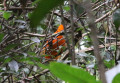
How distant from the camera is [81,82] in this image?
14.4 inches

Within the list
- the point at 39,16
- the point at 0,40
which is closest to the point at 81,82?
the point at 39,16

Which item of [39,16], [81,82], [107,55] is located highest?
[39,16]

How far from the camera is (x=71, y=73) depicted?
342mm

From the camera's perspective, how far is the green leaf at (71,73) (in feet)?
1.10

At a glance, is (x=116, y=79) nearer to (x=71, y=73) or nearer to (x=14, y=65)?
(x=71, y=73)

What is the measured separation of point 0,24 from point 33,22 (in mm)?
1470

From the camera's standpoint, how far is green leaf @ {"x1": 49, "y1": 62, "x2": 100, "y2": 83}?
0.34m

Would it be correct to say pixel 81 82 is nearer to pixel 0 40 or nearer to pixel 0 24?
pixel 0 40

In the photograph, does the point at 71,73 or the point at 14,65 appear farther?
the point at 14,65

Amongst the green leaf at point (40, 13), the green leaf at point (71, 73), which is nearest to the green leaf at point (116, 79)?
the green leaf at point (71, 73)

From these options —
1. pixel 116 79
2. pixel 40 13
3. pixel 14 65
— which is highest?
pixel 40 13

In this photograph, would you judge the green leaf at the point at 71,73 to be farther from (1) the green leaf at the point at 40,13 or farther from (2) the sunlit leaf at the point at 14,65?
(2) the sunlit leaf at the point at 14,65

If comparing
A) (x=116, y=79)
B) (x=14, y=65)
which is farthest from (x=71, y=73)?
(x=14, y=65)

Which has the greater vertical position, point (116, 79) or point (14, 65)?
point (116, 79)
